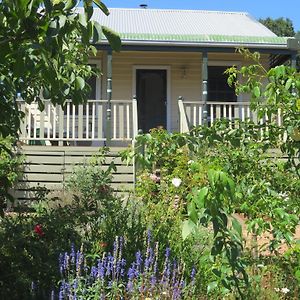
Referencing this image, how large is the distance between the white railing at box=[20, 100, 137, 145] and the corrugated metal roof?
2065 mm

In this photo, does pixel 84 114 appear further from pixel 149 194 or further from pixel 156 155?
pixel 156 155

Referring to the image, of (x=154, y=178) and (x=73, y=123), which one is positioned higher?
(x=73, y=123)

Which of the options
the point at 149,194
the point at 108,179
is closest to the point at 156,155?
the point at 149,194

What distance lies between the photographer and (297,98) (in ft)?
12.0

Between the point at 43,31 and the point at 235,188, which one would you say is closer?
the point at 43,31

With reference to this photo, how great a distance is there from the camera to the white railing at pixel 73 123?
37.4 feet

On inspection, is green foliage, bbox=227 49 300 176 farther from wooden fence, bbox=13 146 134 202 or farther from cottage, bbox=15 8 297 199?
cottage, bbox=15 8 297 199

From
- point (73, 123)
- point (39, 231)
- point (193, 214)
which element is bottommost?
point (39, 231)

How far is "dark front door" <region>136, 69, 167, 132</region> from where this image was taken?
14.9m

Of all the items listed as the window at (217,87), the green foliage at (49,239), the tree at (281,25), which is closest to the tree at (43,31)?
the green foliage at (49,239)

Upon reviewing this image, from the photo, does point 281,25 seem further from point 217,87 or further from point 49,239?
point 49,239

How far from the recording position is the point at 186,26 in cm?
1614

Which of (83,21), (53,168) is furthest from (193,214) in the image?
(53,168)

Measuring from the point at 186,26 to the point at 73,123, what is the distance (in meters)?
6.31
